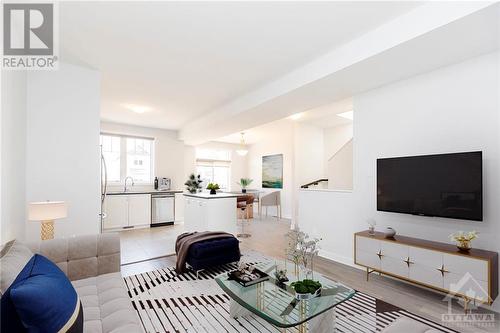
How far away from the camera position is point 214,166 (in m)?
9.20

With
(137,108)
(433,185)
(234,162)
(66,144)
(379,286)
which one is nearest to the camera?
(433,185)

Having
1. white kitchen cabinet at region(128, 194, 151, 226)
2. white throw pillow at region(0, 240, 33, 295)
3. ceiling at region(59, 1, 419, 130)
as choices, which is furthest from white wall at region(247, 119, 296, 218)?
white throw pillow at region(0, 240, 33, 295)

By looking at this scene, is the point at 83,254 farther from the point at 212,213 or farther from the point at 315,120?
the point at 315,120

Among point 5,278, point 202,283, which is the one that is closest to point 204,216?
point 202,283

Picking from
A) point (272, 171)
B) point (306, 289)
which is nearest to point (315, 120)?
point (272, 171)

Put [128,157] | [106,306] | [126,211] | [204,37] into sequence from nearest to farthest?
[106,306] → [204,37] → [126,211] → [128,157]

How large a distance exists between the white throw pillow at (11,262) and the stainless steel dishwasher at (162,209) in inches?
200

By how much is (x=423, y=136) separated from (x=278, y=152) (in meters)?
5.73

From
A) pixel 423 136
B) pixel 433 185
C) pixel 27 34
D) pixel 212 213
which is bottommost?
pixel 212 213

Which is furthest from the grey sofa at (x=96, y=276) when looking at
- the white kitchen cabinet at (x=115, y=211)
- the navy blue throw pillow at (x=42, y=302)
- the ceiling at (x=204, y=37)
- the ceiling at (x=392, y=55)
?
the white kitchen cabinet at (x=115, y=211)

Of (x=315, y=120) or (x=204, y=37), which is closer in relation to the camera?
(x=204, y=37)

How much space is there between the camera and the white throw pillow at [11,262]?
4.05 ft

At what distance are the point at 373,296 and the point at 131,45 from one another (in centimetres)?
394

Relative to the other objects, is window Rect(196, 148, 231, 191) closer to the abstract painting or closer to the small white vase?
the abstract painting
